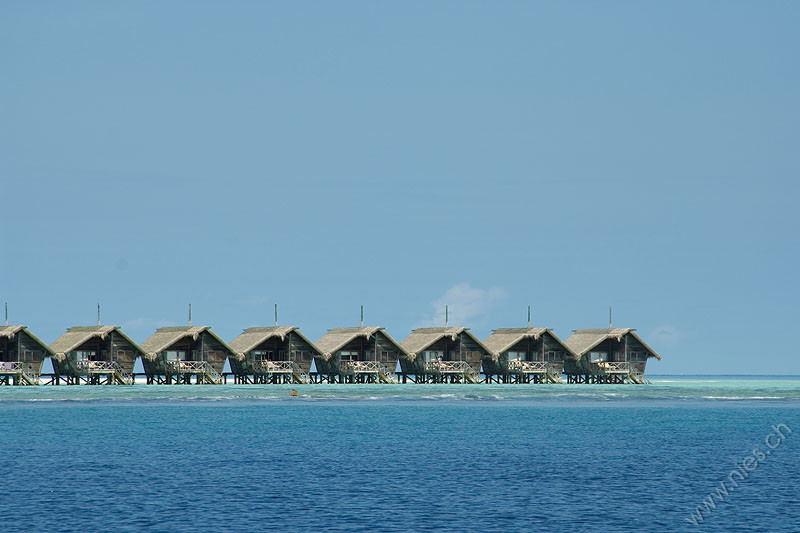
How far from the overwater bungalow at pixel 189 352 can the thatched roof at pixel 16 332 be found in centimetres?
834

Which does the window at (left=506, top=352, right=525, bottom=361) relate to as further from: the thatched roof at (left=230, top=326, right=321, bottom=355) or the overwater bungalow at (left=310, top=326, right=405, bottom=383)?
the thatched roof at (left=230, top=326, right=321, bottom=355)

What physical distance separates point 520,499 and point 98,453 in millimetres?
18239

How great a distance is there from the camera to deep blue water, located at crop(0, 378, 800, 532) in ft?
102

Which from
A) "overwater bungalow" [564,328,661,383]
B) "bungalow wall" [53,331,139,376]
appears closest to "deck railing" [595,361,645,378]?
"overwater bungalow" [564,328,661,383]

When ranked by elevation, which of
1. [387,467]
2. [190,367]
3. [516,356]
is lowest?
[387,467]

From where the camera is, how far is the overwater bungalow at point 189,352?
102m

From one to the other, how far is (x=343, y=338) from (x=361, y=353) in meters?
2.22

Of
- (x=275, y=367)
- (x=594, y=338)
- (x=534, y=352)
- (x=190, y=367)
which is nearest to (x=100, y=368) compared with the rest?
(x=190, y=367)

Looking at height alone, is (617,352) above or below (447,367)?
above

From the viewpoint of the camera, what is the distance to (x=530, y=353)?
374 ft

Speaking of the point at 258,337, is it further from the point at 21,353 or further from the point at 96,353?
the point at 21,353

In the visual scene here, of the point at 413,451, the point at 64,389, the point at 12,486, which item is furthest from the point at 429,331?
the point at 12,486

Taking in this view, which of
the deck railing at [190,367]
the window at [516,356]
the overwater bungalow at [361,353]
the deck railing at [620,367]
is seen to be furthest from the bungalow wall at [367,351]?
the deck railing at [620,367]

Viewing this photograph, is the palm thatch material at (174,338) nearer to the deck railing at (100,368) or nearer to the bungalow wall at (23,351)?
the deck railing at (100,368)
